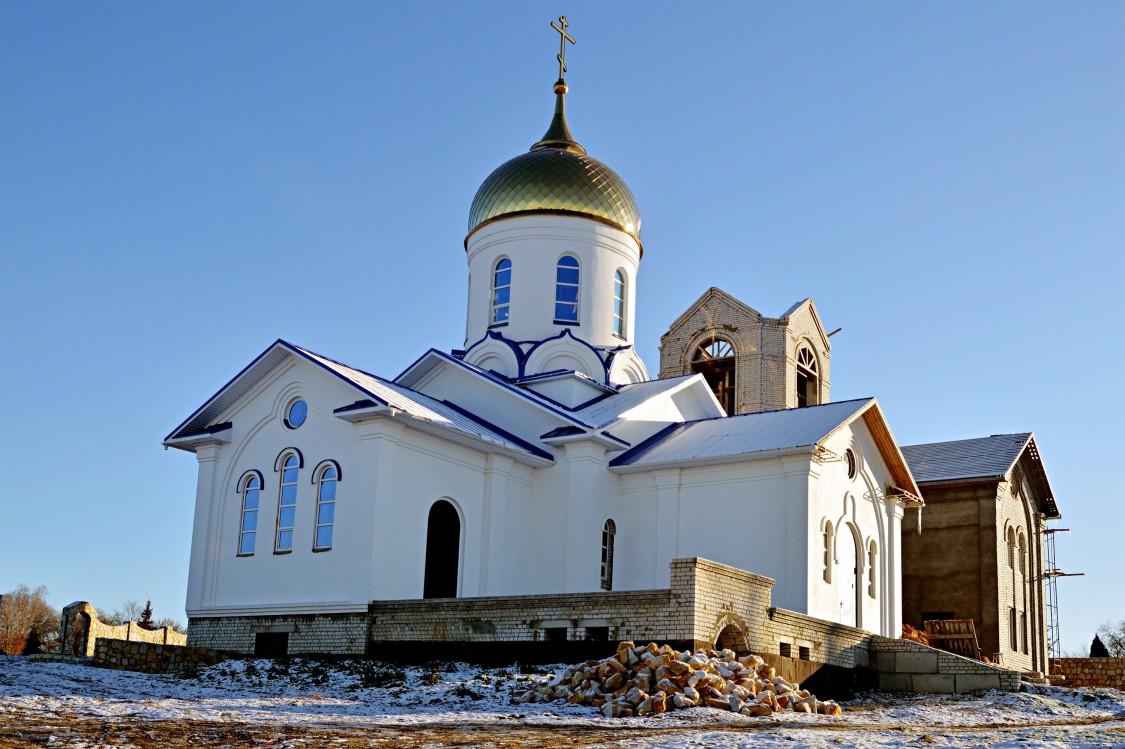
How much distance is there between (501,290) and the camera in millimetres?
24562

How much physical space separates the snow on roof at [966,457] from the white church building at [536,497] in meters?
4.36

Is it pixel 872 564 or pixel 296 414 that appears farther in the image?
pixel 872 564

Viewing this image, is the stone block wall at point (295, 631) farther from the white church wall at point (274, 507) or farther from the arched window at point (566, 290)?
the arched window at point (566, 290)

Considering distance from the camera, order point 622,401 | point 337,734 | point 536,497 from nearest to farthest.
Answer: point 337,734 < point 536,497 < point 622,401

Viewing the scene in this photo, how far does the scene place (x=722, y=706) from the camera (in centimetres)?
1195

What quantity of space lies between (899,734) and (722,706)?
7.17 feet

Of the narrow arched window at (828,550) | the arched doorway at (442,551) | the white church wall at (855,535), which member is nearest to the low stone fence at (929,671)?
the white church wall at (855,535)

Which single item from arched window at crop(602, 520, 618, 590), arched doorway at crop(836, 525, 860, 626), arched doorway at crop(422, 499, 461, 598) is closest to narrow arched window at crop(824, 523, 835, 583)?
arched doorway at crop(836, 525, 860, 626)

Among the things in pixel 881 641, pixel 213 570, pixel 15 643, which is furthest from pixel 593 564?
pixel 15 643

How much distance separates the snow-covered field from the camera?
9125 millimetres

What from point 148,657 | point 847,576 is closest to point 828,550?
point 847,576

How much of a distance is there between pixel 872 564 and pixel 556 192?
366 inches

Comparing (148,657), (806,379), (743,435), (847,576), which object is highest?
(806,379)

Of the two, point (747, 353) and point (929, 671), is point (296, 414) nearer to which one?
point (929, 671)
